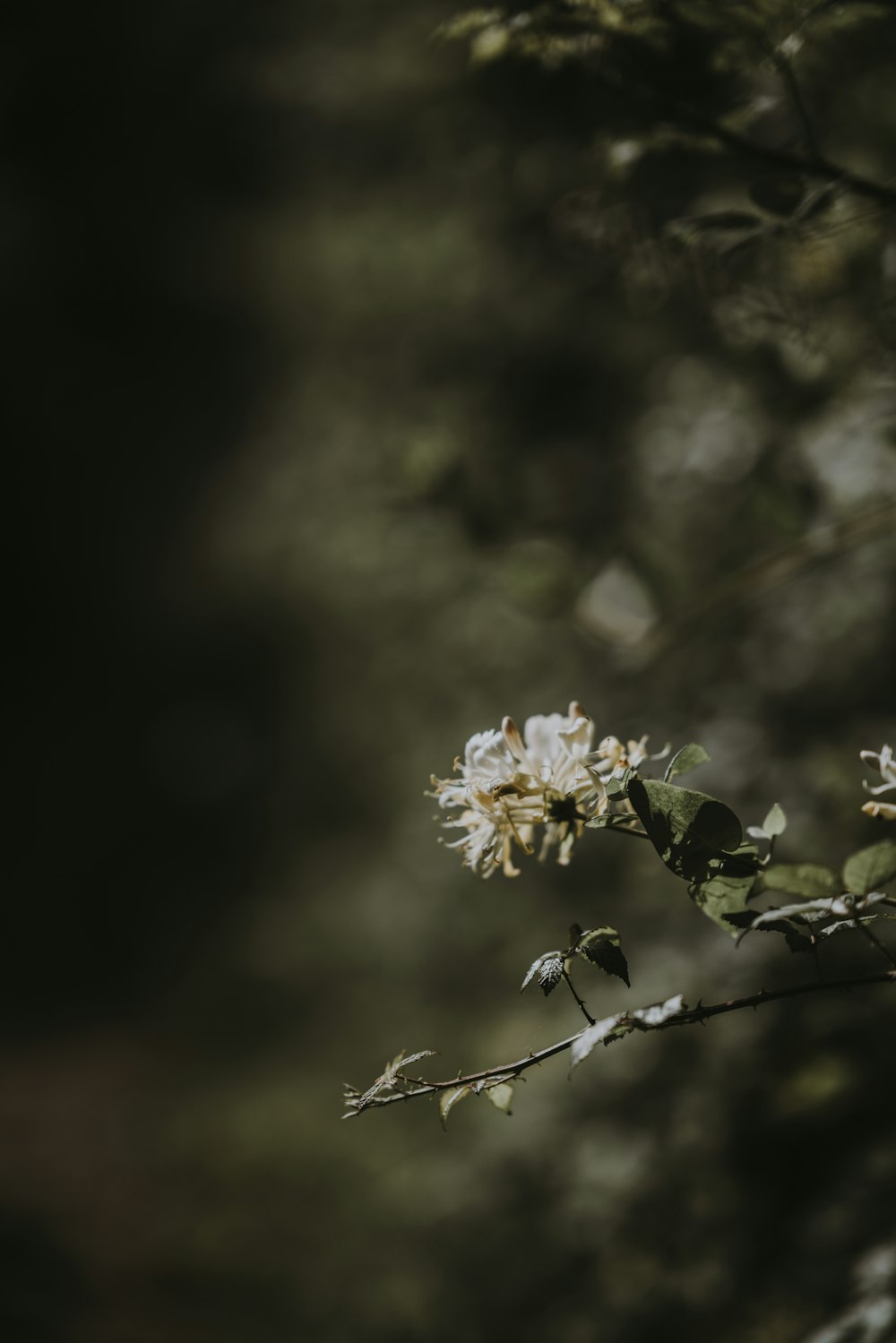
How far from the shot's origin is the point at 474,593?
4.09 ft

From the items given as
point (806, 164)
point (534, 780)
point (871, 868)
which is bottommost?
point (871, 868)

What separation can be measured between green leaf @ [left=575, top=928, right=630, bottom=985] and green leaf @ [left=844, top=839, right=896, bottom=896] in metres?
0.08

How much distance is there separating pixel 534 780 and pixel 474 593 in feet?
2.88

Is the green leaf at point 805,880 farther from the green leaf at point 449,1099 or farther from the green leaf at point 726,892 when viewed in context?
the green leaf at point 449,1099

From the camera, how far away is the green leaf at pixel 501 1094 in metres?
0.32

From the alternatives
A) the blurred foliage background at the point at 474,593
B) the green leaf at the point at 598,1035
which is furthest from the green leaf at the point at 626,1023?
the blurred foliage background at the point at 474,593

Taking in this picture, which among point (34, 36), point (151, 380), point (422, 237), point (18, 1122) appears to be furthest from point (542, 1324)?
point (151, 380)

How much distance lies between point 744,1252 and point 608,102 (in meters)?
0.96

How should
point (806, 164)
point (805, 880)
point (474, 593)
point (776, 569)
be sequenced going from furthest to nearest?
point (474, 593) < point (776, 569) < point (806, 164) < point (805, 880)

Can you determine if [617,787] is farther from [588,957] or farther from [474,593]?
[474,593]

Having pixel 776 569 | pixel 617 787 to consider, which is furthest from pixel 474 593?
pixel 617 787

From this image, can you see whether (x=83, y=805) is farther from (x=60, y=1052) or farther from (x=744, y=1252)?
(x=744, y=1252)

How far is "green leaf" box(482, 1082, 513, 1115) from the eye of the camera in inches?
12.7

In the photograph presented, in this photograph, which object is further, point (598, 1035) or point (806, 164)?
point (806, 164)
